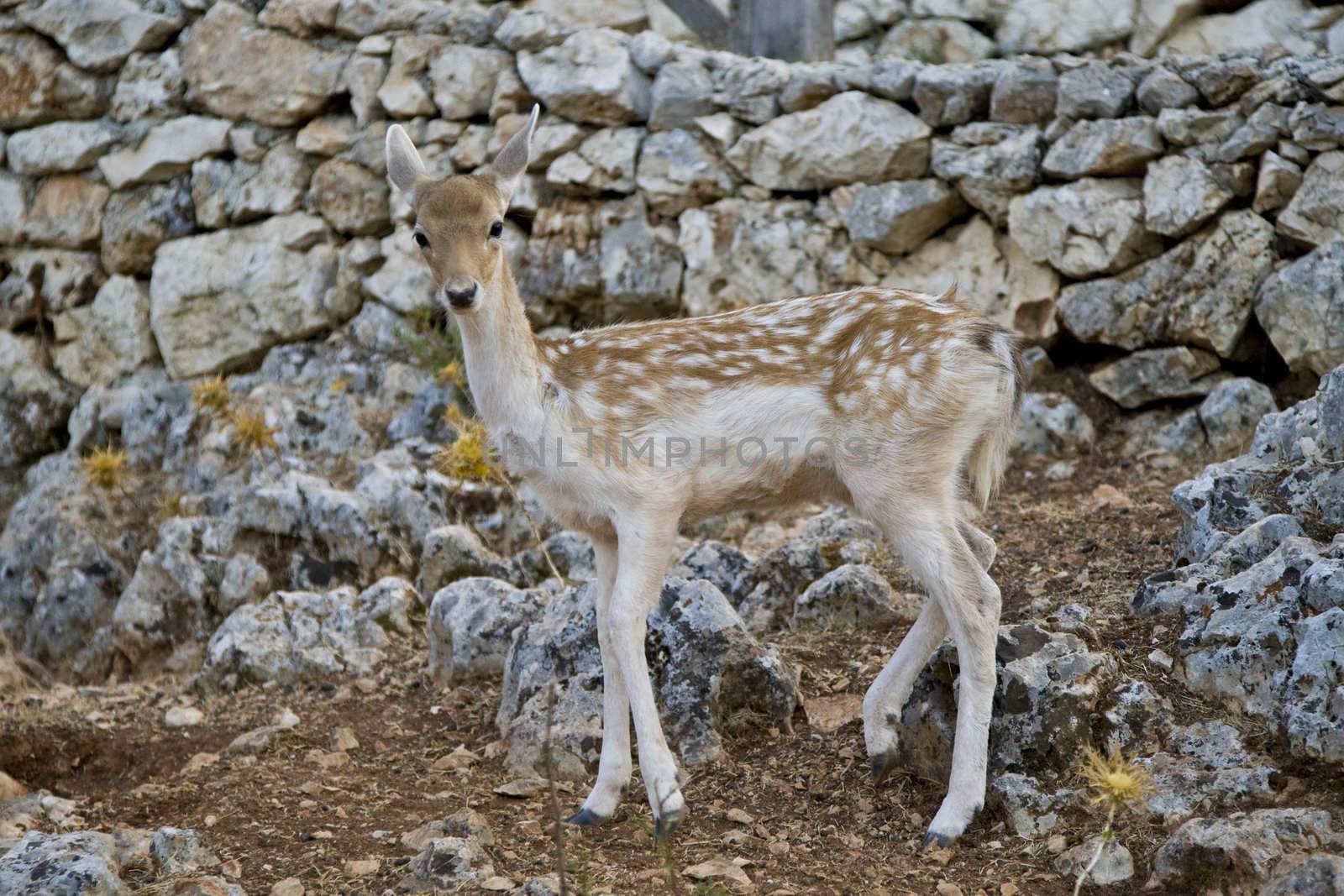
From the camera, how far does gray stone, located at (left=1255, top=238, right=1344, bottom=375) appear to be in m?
7.54

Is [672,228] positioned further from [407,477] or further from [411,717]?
[411,717]

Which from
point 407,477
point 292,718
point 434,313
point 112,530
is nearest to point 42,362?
point 112,530

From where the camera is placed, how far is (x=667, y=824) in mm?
4699

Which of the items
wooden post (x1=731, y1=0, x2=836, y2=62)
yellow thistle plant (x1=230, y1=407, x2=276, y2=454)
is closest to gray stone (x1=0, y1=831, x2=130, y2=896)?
yellow thistle plant (x1=230, y1=407, x2=276, y2=454)

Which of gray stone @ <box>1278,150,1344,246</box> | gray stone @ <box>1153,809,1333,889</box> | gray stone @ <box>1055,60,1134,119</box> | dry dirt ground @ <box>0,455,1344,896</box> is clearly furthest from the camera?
gray stone @ <box>1055,60,1134,119</box>

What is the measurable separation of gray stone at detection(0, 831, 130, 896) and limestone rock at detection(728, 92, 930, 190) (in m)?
6.78

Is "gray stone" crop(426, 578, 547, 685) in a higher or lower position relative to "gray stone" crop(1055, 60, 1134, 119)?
lower

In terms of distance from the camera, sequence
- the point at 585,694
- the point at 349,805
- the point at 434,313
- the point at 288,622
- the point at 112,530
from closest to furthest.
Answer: the point at 349,805, the point at 585,694, the point at 288,622, the point at 112,530, the point at 434,313

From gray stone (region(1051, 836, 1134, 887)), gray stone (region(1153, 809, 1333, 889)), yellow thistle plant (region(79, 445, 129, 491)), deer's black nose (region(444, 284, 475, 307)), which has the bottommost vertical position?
yellow thistle plant (region(79, 445, 129, 491))

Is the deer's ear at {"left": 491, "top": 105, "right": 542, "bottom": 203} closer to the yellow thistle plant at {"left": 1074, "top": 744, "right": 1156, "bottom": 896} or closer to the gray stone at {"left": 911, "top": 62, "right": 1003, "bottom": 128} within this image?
the yellow thistle plant at {"left": 1074, "top": 744, "right": 1156, "bottom": 896}

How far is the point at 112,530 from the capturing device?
31.7 feet

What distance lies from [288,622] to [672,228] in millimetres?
4297

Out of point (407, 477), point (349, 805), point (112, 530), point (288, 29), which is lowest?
point (112, 530)

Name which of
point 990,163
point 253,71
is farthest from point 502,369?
point 253,71
